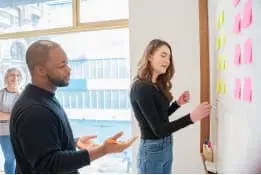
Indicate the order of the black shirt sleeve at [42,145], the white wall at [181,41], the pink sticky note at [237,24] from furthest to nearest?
the white wall at [181,41] < the black shirt sleeve at [42,145] < the pink sticky note at [237,24]

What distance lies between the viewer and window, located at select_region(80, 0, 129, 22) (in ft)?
9.52

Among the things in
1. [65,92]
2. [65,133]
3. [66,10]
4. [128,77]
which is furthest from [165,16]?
[65,133]

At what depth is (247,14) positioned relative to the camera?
0.77 m

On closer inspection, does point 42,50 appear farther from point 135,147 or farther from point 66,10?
point 66,10

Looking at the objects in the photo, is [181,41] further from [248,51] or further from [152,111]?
[248,51]

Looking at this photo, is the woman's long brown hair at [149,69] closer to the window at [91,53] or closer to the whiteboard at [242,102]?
the whiteboard at [242,102]

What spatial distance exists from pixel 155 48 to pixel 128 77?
1.18m

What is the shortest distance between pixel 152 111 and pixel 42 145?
73 centimetres

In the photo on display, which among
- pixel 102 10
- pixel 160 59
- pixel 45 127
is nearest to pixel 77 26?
pixel 102 10

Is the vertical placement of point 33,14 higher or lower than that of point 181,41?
higher

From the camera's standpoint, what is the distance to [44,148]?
1.06 m

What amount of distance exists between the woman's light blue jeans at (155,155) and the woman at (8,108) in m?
1.77

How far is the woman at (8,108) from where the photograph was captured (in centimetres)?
289

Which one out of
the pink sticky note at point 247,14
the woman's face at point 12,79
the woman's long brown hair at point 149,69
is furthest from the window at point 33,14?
the pink sticky note at point 247,14
